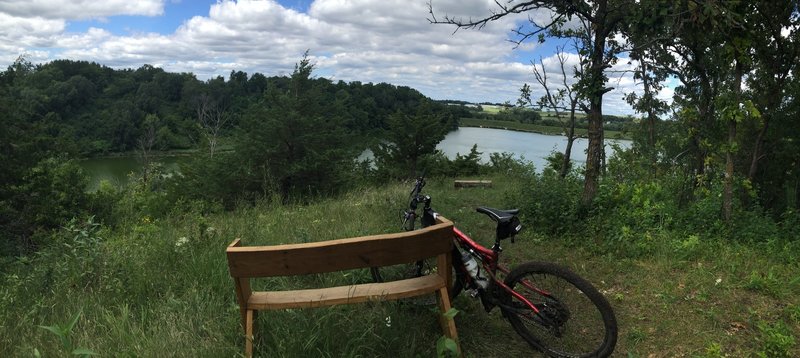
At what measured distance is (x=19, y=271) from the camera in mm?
3914

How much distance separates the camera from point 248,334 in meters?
2.33

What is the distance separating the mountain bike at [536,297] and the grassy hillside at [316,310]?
178 millimetres

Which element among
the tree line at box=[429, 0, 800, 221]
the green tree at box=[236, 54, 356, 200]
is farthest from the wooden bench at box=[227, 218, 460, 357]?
the green tree at box=[236, 54, 356, 200]

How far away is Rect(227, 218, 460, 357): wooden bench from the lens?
7.53 ft

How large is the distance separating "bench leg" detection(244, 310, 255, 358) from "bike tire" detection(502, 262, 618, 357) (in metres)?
1.51

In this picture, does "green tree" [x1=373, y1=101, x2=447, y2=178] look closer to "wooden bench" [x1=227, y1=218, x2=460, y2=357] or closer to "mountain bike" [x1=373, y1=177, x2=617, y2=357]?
"mountain bike" [x1=373, y1=177, x2=617, y2=357]

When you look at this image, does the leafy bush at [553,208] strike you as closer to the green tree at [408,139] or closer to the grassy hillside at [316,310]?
the grassy hillside at [316,310]

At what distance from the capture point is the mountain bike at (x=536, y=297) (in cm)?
274

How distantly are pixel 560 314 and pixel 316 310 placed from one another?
4.71ft

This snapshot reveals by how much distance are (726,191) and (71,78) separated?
275ft

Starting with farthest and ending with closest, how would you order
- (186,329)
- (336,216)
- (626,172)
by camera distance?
(626,172)
(336,216)
(186,329)

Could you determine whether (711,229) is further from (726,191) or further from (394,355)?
(394,355)

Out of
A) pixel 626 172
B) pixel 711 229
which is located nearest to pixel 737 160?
pixel 626 172

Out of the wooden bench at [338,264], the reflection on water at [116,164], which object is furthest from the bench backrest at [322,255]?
the reflection on water at [116,164]
